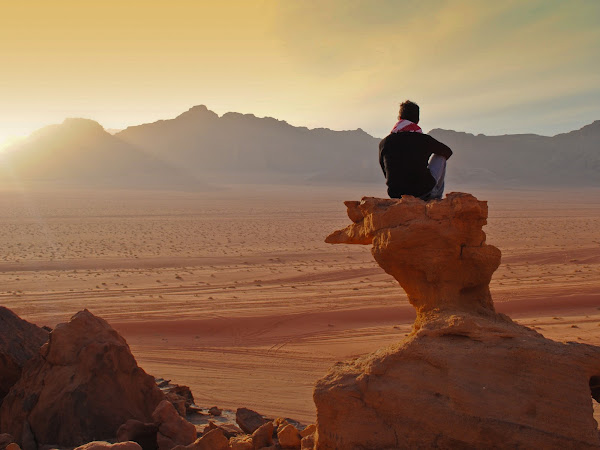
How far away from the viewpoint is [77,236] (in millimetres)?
25469

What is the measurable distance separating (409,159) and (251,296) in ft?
30.5

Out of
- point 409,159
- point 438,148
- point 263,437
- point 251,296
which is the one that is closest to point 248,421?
point 263,437

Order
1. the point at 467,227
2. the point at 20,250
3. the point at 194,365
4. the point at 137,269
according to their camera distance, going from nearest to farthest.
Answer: the point at 467,227 → the point at 194,365 → the point at 137,269 → the point at 20,250

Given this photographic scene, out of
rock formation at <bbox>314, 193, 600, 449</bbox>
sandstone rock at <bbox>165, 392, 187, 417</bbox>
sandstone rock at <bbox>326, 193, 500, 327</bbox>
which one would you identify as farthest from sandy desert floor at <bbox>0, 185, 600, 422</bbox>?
sandstone rock at <bbox>326, 193, 500, 327</bbox>

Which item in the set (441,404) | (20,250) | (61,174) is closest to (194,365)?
(441,404)

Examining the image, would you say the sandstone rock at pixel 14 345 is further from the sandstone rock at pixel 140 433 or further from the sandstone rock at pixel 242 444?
the sandstone rock at pixel 242 444

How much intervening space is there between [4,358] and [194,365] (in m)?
3.39

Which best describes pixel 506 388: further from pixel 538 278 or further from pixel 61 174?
pixel 61 174

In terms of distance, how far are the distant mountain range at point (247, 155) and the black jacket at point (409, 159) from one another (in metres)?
77.3

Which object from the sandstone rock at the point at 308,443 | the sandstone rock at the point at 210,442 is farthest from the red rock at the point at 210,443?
the sandstone rock at the point at 308,443

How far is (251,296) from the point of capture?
13023 mm

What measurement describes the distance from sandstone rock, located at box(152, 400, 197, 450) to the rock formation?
1519 millimetres

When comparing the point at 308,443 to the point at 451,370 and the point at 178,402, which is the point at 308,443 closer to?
the point at 451,370

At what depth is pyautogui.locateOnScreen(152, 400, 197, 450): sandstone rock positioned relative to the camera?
4.68m
